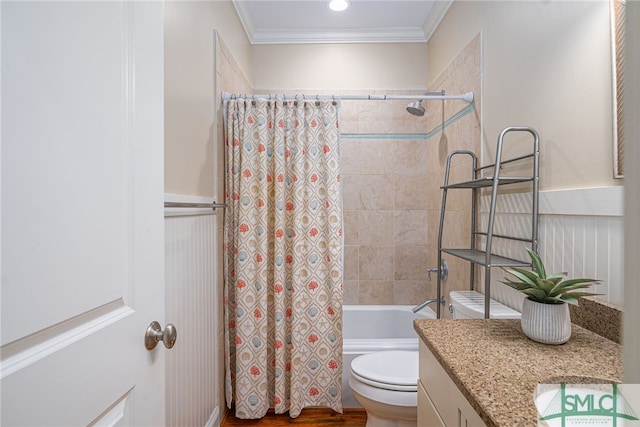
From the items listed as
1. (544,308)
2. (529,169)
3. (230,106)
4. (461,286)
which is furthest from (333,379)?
(230,106)

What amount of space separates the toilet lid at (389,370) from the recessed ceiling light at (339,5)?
222cm

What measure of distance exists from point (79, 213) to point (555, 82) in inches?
60.0

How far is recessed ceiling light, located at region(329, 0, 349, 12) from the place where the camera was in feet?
7.50

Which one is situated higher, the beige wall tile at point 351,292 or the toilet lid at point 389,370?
the beige wall tile at point 351,292

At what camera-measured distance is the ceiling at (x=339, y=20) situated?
94.0 inches

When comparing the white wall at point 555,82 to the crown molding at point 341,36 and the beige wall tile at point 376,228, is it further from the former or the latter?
the beige wall tile at point 376,228

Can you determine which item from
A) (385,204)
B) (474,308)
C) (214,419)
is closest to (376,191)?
(385,204)

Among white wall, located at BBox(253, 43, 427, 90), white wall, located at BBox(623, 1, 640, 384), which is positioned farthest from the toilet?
white wall, located at BBox(253, 43, 427, 90)

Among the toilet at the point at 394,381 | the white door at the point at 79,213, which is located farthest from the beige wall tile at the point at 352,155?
the white door at the point at 79,213

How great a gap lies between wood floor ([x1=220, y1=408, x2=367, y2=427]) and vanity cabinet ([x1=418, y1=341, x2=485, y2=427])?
1.01 meters

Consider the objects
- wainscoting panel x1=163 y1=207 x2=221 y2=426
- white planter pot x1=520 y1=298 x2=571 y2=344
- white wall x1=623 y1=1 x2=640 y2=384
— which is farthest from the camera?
wainscoting panel x1=163 y1=207 x2=221 y2=426

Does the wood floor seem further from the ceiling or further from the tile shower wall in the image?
the ceiling

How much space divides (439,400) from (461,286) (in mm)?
1354

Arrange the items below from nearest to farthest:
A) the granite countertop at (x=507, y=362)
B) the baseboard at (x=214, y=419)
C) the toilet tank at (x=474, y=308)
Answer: the granite countertop at (x=507, y=362)
the toilet tank at (x=474, y=308)
the baseboard at (x=214, y=419)
